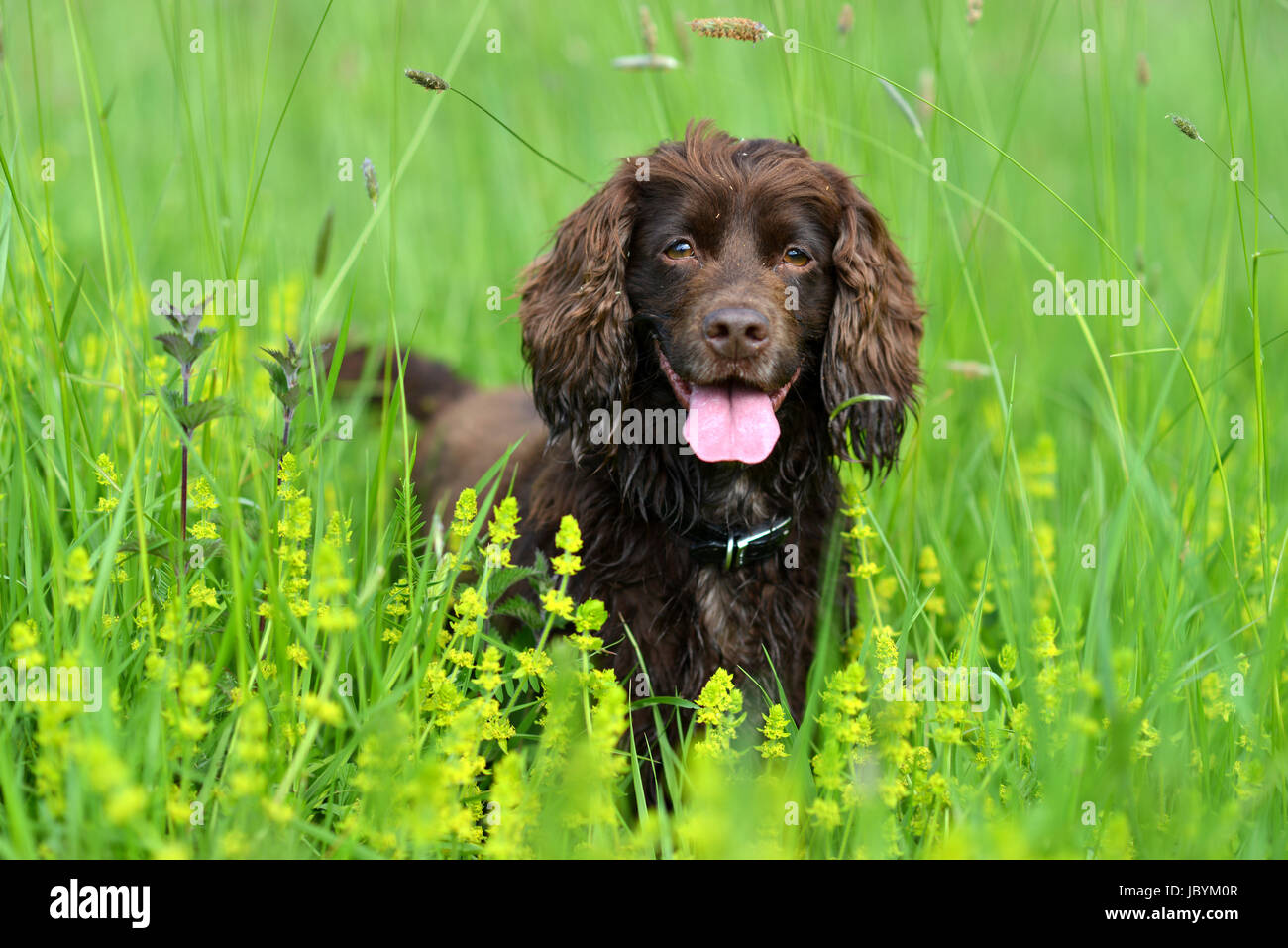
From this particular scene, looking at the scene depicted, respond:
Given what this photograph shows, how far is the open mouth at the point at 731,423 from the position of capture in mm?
2998

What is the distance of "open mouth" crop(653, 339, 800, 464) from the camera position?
3.00 m

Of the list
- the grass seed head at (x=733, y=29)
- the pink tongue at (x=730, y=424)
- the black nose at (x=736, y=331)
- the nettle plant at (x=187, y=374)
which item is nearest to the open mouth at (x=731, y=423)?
the pink tongue at (x=730, y=424)

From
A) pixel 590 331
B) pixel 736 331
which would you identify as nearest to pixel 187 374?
pixel 590 331

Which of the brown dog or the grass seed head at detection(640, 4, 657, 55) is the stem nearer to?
the brown dog

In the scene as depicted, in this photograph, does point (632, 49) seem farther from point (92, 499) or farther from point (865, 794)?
point (865, 794)

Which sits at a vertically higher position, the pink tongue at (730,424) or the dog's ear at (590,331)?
the dog's ear at (590,331)

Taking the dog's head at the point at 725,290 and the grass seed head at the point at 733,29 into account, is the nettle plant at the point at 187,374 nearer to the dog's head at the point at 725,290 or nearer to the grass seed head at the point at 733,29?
the dog's head at the point at 725,290

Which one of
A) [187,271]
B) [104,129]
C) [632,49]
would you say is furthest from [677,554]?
[187,271]

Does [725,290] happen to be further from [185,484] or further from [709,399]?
[185,484]

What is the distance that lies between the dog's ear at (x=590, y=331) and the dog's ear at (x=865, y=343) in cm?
61

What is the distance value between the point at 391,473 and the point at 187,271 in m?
2.43

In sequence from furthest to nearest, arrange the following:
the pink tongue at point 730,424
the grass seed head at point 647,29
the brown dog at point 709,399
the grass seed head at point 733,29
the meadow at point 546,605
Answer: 1. the grass seed head at point 647,29
2. the brown dog at point 709,399
3. the pink tongue at point 730,424
4. the grass seed head at point 733,29
5. the meadow at point 546,605

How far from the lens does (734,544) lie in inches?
122

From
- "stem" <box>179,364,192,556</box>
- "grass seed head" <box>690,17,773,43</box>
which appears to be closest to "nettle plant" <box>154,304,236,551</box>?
"stem" <box>179,364,192,556</box>
